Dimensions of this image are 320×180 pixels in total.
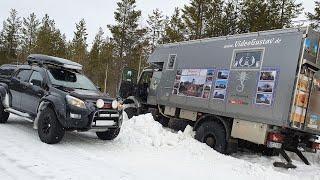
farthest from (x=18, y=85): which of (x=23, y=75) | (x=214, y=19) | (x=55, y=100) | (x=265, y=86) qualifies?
(x=214, y=19)

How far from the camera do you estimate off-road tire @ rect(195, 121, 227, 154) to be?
10734mm

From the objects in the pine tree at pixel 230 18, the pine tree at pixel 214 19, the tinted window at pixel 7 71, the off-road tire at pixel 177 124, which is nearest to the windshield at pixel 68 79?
the tinted window at pixel 7 71

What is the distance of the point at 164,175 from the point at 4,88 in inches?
234

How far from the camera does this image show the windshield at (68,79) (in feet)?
32.1

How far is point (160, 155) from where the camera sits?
902 cm

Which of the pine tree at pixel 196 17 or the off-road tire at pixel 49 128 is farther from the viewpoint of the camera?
the pine tree at pixel 196 17

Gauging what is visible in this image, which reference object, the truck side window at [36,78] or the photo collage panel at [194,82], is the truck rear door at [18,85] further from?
the photo collage panel at [194,82]

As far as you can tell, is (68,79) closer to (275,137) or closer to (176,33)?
(275,137)

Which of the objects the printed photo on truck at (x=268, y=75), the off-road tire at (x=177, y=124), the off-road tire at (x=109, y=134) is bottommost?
the off-road tire at (x=109, y=134)

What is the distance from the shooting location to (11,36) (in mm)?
60812

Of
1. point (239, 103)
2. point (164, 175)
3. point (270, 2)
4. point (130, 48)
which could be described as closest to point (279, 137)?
point (239, 103)

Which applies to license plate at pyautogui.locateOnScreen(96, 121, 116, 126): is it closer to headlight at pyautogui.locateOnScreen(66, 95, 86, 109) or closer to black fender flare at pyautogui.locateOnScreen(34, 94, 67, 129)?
headlight at pyautogui.locateOnScreen(66, 95, 86, 109)

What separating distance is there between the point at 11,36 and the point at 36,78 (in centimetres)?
5493

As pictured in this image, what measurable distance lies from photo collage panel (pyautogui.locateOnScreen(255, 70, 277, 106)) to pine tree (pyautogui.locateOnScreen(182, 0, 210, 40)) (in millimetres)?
24512
